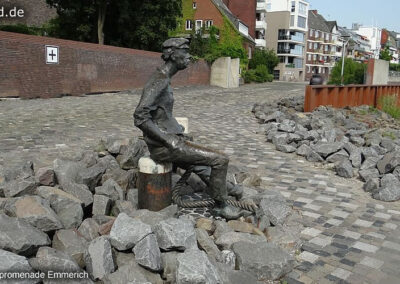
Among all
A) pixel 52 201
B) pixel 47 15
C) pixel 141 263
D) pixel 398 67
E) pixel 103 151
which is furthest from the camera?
pixel 398 67

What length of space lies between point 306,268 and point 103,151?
399 centimetres

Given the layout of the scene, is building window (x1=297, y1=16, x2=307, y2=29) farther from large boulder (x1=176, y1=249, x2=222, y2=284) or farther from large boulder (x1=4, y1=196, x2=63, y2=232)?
large boulder (x1=176, y1=249, x2=222, y2=284)

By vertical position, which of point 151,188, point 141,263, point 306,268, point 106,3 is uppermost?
point 106,3

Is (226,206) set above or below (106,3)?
below

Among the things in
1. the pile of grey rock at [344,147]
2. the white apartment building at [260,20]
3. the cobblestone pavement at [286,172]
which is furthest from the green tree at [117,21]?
the white apartment building at [260,20]

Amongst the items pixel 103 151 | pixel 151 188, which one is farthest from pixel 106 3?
pixel 151 188

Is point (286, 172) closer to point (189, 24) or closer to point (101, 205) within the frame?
point (101, 205)

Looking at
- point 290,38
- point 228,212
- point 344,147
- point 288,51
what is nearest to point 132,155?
point 228,212

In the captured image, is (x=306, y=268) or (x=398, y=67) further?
(x=398, y=67)

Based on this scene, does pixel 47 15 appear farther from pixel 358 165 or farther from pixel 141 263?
pixel 141 263

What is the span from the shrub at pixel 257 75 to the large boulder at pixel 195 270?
119 ft

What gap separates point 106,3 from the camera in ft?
80.5

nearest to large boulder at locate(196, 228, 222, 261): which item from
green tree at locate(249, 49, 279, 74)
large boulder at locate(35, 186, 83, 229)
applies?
large boulder at locate(35, 186, 83, 229)

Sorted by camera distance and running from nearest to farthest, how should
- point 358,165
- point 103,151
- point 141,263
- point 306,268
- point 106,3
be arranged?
point 141,263 → point 306,268 → point 103,151 → point 358,165 → point 106,3
